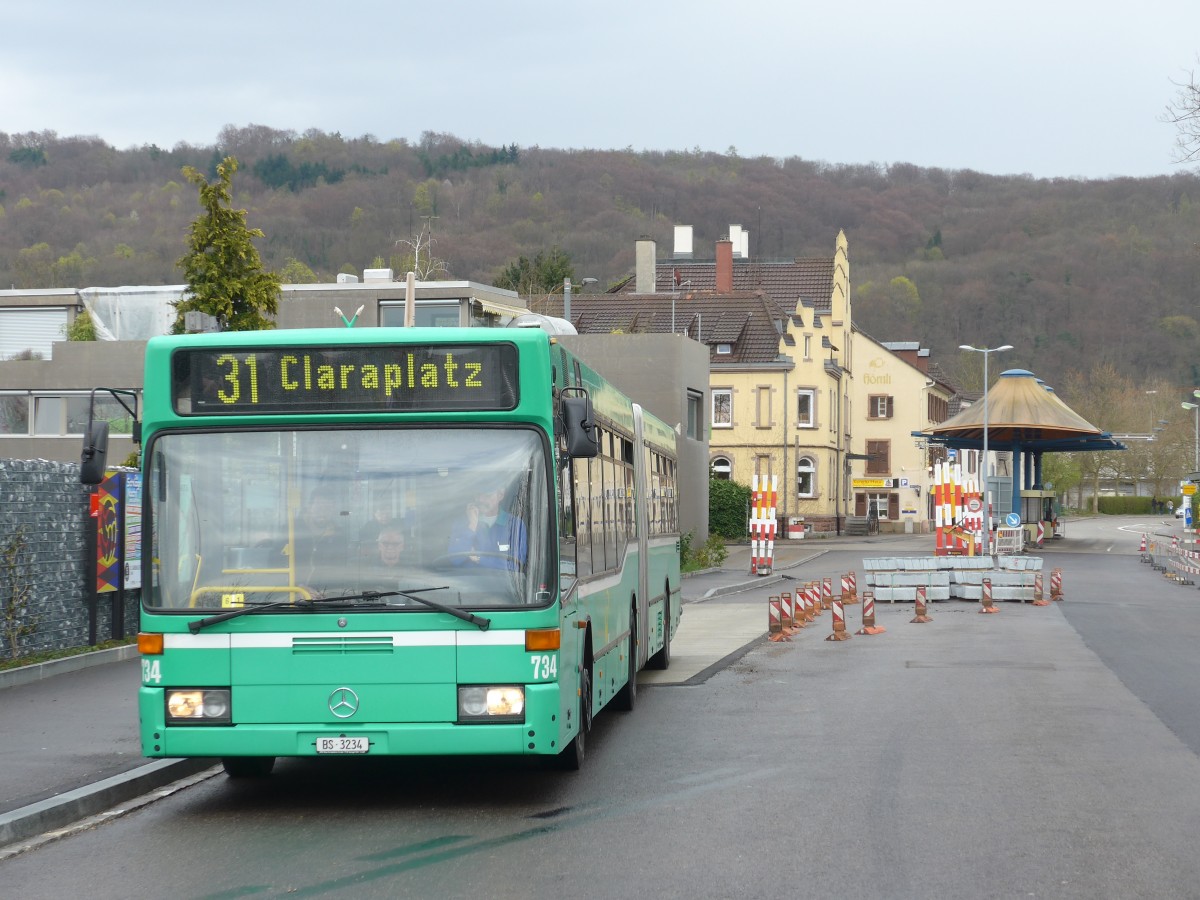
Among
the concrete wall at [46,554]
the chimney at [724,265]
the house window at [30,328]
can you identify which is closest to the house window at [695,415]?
the house window at [30,328]

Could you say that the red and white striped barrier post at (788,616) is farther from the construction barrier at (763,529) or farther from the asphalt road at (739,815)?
the construction barrier at (763,529)

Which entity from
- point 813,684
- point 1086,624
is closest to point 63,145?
point 1086,624

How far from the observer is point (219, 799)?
9398 mm

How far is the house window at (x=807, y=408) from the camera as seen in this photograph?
251ft

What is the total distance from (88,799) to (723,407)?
68.7 meters

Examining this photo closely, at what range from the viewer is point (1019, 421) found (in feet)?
213

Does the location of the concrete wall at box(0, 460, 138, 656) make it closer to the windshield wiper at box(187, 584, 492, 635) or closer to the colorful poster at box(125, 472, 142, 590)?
the colorful poster at box(125, 472, 142, 590)

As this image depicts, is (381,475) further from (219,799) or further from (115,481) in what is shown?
(115,481)

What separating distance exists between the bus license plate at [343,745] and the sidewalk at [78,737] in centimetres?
155

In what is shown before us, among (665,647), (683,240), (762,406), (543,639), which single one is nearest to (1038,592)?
(665,647)

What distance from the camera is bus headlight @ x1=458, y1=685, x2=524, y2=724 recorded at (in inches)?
332

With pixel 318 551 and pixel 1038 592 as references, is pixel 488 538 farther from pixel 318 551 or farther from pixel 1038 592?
pixel 1038 592

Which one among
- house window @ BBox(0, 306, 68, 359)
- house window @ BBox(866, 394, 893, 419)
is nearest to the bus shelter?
house window @ BBox(866, 394, 893, 419)

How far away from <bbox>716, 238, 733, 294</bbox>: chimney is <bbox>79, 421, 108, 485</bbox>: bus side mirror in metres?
76.7
